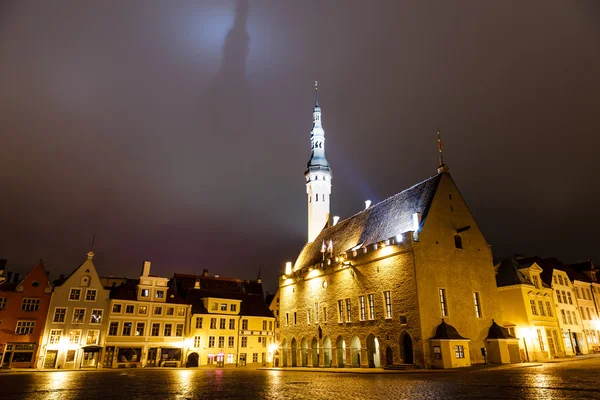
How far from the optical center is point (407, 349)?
29359 millimetres

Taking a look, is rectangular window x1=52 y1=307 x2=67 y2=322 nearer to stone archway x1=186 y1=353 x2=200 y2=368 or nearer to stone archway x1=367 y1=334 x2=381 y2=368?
stone archway x1=186 y1=353 x2=200 y2=368

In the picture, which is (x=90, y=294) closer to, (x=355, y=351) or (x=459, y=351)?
(x=355, y=351)

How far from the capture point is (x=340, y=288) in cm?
3725

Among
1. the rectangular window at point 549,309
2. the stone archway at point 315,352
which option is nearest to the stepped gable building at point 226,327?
the stone archway at point 315,352

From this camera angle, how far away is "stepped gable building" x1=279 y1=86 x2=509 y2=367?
94.4 feet

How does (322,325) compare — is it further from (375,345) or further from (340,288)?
(375,345)

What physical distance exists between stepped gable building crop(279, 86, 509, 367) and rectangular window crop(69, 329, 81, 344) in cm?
2237

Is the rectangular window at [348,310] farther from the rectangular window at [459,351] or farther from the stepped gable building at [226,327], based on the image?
the stepped gable building at [226,327]

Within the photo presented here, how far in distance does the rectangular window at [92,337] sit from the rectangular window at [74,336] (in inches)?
34.3

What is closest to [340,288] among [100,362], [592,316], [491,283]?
[491,283]

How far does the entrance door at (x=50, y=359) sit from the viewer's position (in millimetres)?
40094

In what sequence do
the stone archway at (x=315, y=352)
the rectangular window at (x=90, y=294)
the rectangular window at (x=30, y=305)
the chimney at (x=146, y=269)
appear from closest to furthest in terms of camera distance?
the stone archway at (x=315, y=352), the rectangular window at (x=30, y=305), the rectangular window at (x=90, y=294), the chimney at (x=146, y=269)

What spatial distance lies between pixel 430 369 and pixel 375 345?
7.60 meters

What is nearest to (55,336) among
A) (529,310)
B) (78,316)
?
(78,316)
